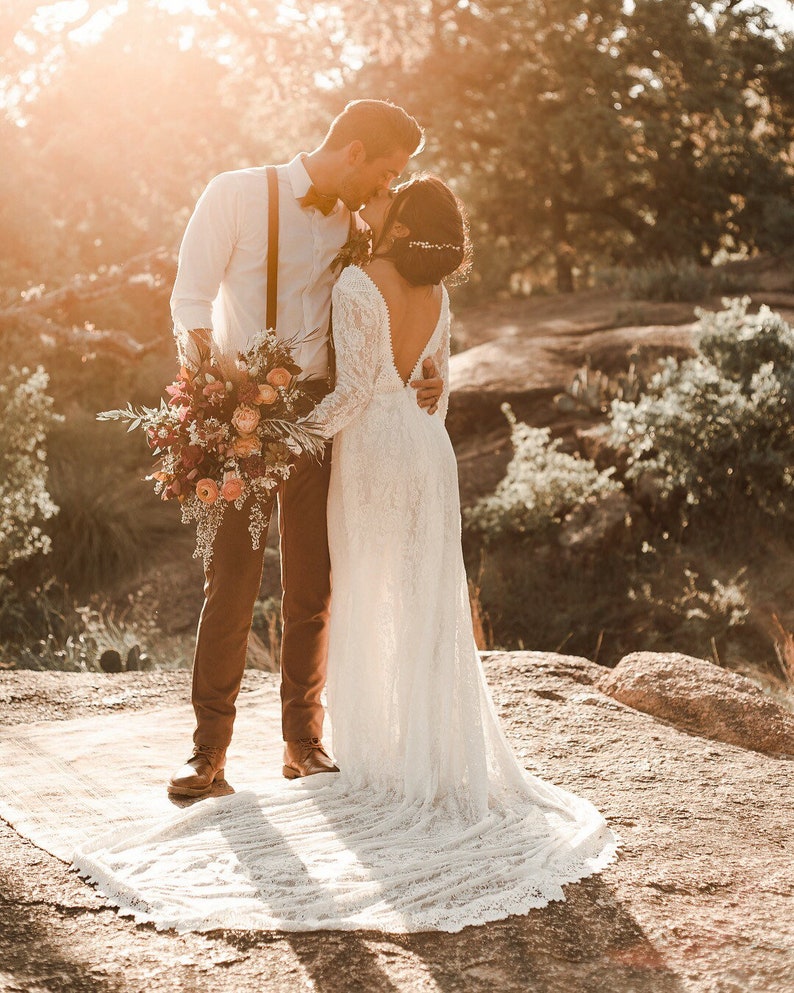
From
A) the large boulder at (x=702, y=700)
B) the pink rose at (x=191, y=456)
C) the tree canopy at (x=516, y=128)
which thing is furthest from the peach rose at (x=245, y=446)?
the tree canopy at (x=516, y=128)

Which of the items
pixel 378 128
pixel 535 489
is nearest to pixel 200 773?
pixel 378 128

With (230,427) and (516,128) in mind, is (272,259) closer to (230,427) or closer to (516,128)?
(230,427)

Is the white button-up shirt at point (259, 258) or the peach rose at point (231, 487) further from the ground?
the white button-up shirt at point (259, 258)

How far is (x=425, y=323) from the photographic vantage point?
393 cm

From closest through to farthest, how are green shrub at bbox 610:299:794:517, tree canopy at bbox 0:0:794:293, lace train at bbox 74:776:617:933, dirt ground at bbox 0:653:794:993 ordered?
1. dirt ground at bbox 0:653:794:993
2. lace train at bbox 74:776:617:933
3. green shrub at bbox 610:299:794:517
4. tree canopy at bbox 0:0:794:293

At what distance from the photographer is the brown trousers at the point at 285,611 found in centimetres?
400

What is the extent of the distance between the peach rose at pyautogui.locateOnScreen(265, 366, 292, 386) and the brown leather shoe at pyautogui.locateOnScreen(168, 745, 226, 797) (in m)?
1.38

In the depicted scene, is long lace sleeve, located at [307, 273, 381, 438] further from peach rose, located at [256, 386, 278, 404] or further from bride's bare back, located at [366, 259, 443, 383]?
peach rose, located at [256, 386, 278, 404]

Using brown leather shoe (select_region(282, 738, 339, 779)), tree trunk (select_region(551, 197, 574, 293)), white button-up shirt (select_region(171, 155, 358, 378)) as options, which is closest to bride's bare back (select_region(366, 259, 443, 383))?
white button-up shirt (select_region(171, 155, 358, 378))

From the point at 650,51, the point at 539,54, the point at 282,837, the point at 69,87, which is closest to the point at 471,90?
the point at 539,54

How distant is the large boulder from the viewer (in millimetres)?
4855

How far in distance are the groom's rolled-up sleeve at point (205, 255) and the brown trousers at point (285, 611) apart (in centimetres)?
66

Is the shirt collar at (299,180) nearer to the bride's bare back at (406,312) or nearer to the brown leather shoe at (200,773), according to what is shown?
the bride's bare back at (406,312)

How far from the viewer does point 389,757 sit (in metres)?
3.87
